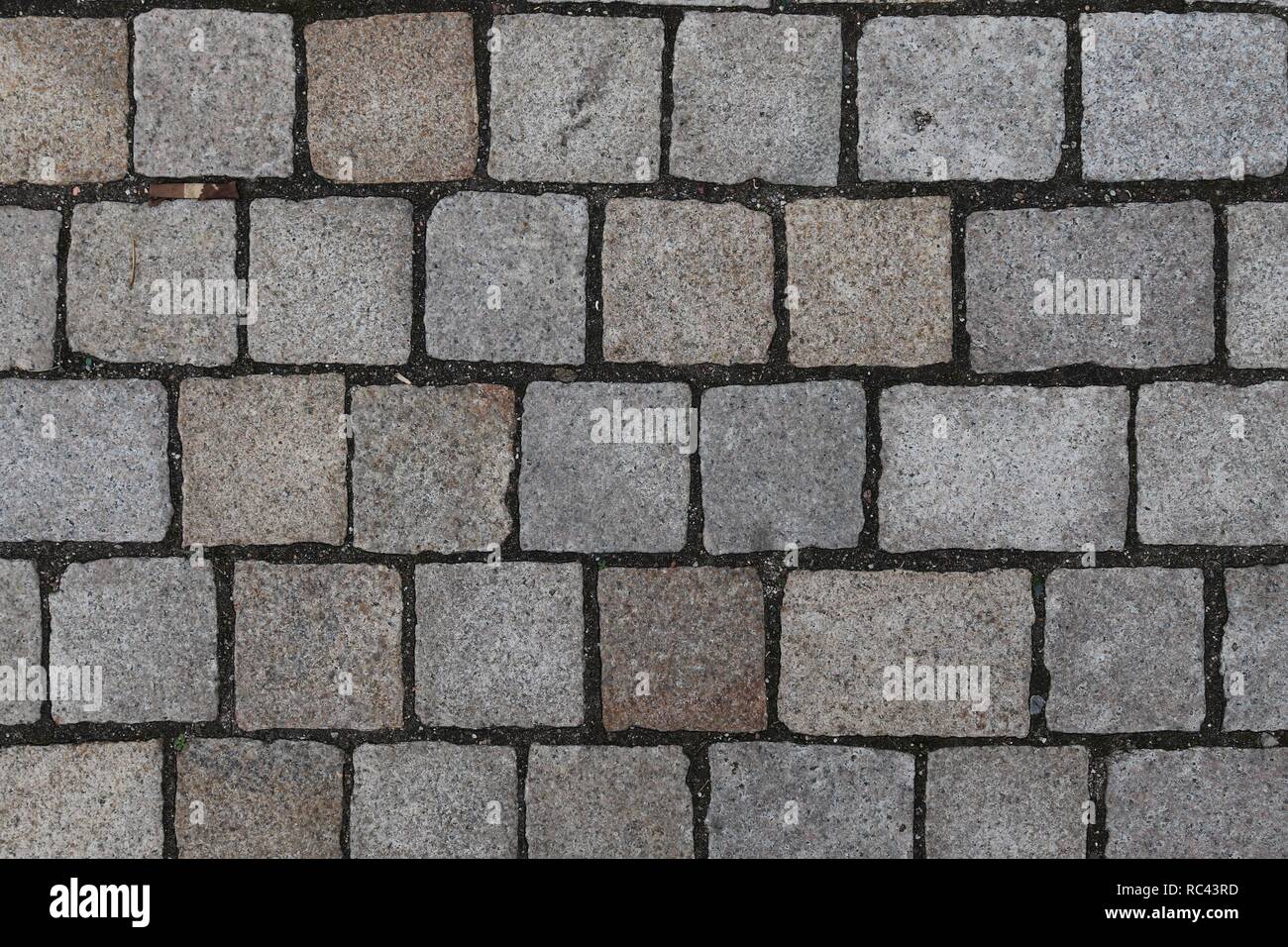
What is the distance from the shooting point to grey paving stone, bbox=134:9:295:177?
2516mm

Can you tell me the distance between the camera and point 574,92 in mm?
2514

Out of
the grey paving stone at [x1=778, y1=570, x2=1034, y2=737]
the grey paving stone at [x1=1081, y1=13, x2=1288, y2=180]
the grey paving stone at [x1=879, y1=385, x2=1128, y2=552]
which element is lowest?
the grey paving stone at [x1=778, y1=570, x2=1034, y2=737]

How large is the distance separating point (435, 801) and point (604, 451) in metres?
1.20

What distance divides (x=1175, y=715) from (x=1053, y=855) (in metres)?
0.57

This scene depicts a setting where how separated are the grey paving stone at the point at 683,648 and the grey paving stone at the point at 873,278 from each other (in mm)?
796

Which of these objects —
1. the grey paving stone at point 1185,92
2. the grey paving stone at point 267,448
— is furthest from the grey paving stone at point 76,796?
the grey paving stone at point 1185,92

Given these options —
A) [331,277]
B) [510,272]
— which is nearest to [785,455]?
[510,272]

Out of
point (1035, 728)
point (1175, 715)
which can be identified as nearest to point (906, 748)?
point (1035, 728)

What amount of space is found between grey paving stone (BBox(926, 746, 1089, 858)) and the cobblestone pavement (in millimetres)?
14

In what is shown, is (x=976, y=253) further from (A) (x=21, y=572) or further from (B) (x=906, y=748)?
(A) (x=21, y=572)

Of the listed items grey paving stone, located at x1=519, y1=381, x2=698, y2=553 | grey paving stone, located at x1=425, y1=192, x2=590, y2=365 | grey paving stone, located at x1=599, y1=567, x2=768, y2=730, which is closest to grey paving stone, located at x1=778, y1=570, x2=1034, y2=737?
grey paving stone, located at x1=599, y1=567, x2=768, y2=730

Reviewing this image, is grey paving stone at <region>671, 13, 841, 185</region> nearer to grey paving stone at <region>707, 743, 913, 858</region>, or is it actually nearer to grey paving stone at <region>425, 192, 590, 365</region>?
grey paving stone at <region>425, 192, 590, 365</region>

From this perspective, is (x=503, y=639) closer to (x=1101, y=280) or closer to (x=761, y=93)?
(x=761, y=93)

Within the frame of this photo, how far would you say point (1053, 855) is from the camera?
2564mm
